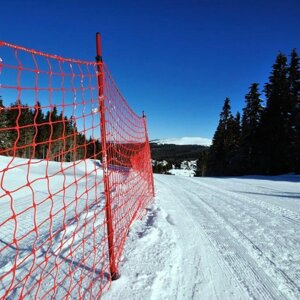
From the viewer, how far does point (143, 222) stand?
5.03 meters

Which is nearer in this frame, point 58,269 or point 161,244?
point 58,269

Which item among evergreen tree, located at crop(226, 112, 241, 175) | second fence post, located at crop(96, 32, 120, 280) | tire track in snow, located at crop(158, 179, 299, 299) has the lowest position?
tire track in snow, located at crop(158, 179, 299, 299)

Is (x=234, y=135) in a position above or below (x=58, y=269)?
above

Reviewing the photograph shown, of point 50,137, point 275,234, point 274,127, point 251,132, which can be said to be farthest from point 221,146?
point 50,137

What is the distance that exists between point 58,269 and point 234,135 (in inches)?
1587

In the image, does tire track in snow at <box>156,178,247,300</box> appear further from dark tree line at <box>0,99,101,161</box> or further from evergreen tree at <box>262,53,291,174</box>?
evergreen tree at <box>262,53,291,174</box>

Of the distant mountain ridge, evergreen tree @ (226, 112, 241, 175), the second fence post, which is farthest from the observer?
the distant mountain ridge

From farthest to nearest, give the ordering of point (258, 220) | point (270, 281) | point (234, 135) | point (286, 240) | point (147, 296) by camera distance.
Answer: point (234, 135), point (258, 220), point (286, 240), point (270, 281), point (147, 296)

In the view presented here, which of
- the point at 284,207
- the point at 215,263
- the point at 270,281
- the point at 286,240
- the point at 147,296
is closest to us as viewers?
the point at 147,296

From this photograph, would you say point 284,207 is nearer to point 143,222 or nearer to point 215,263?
point 143,222

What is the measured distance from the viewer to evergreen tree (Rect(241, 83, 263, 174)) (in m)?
29.2

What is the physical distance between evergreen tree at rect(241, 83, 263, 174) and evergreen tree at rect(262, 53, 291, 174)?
124 cm

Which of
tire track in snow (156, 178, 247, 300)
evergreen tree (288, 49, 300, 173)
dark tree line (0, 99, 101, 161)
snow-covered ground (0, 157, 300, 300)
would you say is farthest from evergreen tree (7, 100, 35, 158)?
evergreen tree (288, 49, 300, 173)

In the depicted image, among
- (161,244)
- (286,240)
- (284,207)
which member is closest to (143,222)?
(161,244)
